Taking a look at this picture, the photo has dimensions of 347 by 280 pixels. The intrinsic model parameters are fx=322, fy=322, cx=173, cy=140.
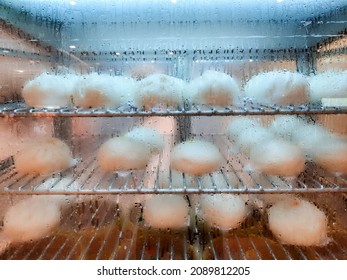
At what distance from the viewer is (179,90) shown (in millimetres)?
1246

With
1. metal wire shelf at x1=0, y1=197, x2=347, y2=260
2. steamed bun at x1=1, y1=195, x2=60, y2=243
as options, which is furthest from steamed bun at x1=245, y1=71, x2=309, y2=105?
steamed bun at x1=1, y1=195, x2=60, y2=243

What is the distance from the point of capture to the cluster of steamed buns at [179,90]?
119 centimetres

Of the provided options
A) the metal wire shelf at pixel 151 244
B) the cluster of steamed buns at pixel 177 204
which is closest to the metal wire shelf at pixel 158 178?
the cluster of steamed buns at pixel 177 204

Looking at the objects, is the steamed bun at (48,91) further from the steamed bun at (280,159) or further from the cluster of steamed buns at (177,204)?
the steamed bun at (280,159)

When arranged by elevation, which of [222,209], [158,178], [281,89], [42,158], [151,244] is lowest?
[151,244]

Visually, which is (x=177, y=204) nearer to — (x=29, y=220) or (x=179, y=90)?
(x=179, y=90)

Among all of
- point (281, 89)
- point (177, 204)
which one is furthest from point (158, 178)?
point (281, 89)

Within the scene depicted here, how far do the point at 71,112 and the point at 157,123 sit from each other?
0.42 metres

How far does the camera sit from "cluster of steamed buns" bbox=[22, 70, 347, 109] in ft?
3.91

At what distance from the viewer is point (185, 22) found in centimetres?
133

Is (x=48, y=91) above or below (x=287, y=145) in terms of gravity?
above

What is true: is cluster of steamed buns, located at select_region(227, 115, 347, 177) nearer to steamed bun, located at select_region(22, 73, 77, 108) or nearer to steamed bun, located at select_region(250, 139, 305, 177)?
steamed bun, located at select_region(250, 139, 305, 177)
